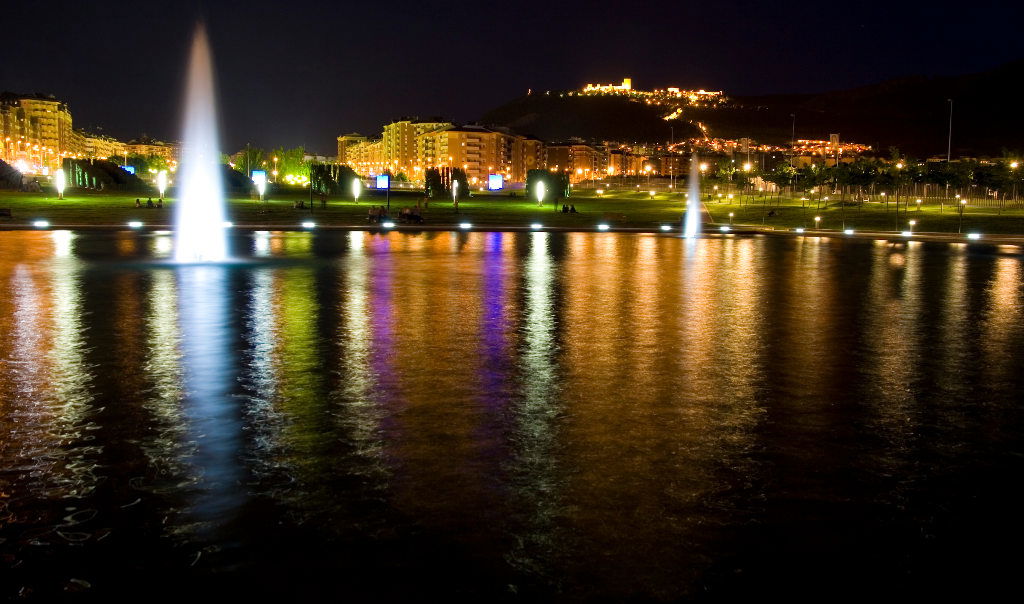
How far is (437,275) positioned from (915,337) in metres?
11.8

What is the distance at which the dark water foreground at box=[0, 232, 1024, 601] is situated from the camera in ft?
17.0

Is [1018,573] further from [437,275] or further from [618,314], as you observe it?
[437,275]

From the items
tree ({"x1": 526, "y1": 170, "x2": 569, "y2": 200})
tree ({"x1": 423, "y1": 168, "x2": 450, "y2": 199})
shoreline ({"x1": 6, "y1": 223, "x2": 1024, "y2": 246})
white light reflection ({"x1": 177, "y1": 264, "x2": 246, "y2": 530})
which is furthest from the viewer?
tree ({"x1": 423, "y1": 168, "x2": 450, "y2": 199})

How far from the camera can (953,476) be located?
6875 millimetres

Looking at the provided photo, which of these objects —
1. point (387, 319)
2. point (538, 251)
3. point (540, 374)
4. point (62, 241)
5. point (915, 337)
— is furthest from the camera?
point (62, 241)

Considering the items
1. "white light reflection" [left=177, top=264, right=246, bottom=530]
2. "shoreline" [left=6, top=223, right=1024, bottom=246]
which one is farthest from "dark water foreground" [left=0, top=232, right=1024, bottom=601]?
"shoreline" [left=6, top=223, right=1024, bottom=246]

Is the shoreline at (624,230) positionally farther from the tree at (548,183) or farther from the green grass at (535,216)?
the tree at (548,183)

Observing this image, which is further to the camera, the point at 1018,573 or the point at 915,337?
the point at 915,337

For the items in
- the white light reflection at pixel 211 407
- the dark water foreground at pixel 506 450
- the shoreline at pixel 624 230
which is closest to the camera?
the dark water foreground at pixel 506 450

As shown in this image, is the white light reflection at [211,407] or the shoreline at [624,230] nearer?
the white light reflection at [211,407]

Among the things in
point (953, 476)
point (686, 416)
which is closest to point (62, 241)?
point (686, 416)

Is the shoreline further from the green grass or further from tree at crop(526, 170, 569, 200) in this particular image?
tree at crop(526, 170, 569, 200)

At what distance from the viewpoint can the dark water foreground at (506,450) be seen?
517cm

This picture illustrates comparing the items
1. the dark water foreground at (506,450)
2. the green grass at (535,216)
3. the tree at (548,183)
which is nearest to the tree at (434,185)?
the tree at (548,183)
